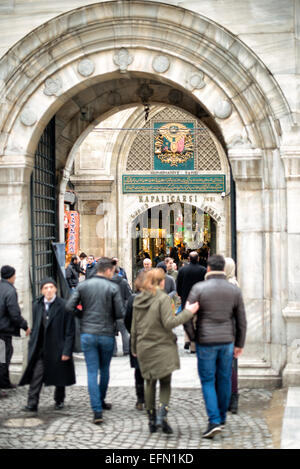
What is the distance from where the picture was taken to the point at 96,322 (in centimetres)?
622

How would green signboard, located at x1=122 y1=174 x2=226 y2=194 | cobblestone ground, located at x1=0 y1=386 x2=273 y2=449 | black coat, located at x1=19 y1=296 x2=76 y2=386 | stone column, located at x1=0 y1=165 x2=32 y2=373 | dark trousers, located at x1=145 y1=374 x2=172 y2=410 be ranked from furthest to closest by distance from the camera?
green signboard, located at x1=122 y1=174 x2=226 y2=194
stone column, located at x1=0 y1=165 x2=32 y2=373
black coat, located at x1=19 y1=296 x2=76 y2=386
dark trousers, located at x1=145 y1=374 x2=172 y2=410
cobblestone ground, located at x1=0 y1=386 x2=273 y2=449

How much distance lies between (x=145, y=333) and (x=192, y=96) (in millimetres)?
3531

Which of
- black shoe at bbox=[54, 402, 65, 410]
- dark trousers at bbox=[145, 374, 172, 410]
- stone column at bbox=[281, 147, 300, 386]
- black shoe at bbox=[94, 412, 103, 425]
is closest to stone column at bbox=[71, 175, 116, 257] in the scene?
stone column at bbox=[281, 147, 300, 386]

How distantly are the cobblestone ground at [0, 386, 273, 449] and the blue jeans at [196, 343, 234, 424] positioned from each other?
28 centimetres

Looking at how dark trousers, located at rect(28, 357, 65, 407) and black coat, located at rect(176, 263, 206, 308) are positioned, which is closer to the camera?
dark trousers, located at rect(28, 357, 65, 407)

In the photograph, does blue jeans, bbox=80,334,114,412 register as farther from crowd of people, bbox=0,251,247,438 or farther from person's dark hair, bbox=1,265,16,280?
person's dark hair, bbox=1,265,16,280

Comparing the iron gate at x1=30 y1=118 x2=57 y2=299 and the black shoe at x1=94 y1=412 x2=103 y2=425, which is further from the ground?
the iron gate at x1=30 y1=118 x2=57 y2=299

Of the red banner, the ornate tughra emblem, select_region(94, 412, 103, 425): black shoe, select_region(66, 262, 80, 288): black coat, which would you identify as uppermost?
the ornate tughra emblem

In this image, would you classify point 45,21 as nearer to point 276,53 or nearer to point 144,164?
point 276,53

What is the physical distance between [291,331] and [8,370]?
3.37m

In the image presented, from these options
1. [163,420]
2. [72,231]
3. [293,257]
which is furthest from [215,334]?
[72,231]

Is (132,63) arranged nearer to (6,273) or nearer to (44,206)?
(6,273)

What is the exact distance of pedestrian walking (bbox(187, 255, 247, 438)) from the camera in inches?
224
